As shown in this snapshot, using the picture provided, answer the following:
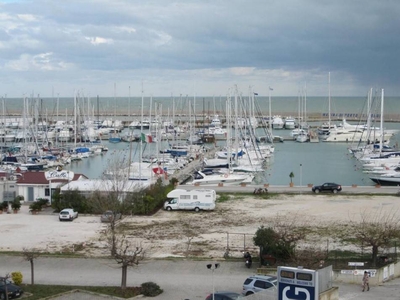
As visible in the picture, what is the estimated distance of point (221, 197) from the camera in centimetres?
3888

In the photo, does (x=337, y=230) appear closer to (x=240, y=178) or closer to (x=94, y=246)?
(x=94, y=246)

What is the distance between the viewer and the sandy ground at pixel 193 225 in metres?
26.1

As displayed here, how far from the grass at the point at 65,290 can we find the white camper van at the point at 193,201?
49.1 feet

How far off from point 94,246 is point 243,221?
8209 millimetres

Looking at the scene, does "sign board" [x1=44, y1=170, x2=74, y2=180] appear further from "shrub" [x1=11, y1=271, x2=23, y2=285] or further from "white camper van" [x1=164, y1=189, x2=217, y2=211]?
"shrub" [x1=11, y1=271, x2=23, y2=285]

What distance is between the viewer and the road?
19109mm

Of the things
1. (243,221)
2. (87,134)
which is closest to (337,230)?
(243,221)

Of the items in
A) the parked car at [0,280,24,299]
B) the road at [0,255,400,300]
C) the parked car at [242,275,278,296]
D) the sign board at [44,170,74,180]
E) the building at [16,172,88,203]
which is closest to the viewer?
the parked car at [242,275,278,296]

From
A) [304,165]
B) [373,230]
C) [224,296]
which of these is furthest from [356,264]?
[304,165]

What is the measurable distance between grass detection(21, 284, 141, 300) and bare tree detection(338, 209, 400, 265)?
830 centimetres

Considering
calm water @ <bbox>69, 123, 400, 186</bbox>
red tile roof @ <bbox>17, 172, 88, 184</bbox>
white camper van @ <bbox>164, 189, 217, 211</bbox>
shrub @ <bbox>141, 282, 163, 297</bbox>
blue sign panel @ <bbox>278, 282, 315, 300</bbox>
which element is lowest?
calm water @ <bbox>69, 123, 400, 186</bbox>

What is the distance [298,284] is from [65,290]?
11.8 metres

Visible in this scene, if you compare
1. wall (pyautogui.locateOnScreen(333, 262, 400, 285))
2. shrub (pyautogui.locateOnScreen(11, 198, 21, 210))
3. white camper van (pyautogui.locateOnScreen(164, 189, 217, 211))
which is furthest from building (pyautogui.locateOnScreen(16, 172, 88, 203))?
wall (pyautogui.locateOnScreen(333, 262, 400, 285))

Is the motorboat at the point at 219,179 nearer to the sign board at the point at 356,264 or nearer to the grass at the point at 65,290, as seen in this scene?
the sign board at the point at 356,264
